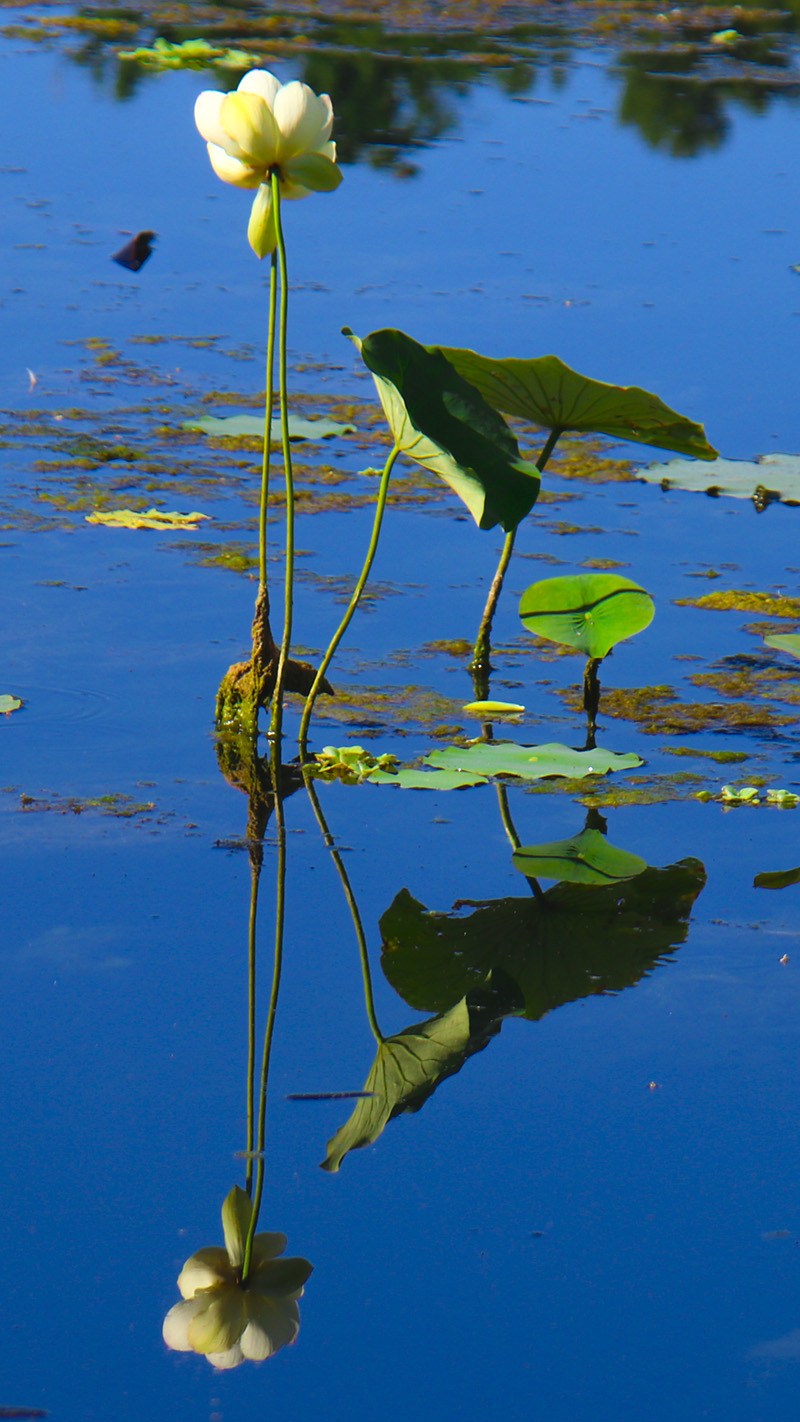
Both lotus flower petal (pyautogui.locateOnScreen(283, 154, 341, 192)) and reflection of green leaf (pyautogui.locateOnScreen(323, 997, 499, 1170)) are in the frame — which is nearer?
reflection of green leaf (pyautogui.locateOnScreen(323, 997, 499, 1170))

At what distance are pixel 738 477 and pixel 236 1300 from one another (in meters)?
3.02

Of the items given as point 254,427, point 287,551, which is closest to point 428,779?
point 287,551

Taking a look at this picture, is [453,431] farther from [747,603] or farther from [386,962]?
[747,603]

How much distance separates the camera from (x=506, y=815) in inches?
98.1

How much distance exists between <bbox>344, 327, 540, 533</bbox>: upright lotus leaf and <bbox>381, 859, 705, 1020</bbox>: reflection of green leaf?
24.9 inches

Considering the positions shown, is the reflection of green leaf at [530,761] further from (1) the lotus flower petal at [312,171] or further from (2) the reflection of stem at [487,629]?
(1) the lotus flower petal at [312,171]

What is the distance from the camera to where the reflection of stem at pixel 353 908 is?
190cm

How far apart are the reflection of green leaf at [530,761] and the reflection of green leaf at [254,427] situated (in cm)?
183

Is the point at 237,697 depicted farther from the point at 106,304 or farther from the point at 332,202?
the point at 332,202

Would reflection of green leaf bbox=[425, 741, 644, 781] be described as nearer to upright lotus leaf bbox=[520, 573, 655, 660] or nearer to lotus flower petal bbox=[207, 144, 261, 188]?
upright lotus leaf bbox=[520, 573, 655, 660]

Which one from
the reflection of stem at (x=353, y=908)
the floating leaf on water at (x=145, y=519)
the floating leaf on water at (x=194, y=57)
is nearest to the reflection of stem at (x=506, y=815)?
the reflection of stem at (x=353, y=908)

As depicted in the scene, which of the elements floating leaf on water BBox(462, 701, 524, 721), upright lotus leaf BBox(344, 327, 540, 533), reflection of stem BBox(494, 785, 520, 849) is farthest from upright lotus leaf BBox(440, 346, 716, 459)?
reflection of stem BBox(494, 785, 520, 849)

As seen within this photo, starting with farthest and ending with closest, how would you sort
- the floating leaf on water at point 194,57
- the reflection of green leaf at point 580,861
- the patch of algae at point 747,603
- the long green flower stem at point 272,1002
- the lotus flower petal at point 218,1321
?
the floating leaf on water at point 194,57
the patch of algae at point 747,603
the reflection of green leaf at point 580,861
the long green flower stem at point 272,1002
the lotus flower petal at point 218,1321

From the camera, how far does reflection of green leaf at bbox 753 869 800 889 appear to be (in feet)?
7.46
